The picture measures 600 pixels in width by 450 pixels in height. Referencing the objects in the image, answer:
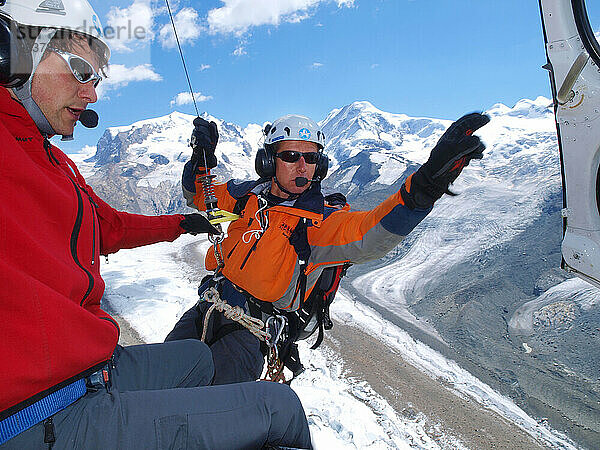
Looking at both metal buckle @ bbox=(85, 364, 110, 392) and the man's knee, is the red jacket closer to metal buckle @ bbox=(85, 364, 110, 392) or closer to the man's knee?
metal buckle @ bbox=(85, 364, 110, 392)

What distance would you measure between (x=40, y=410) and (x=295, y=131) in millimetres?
2916

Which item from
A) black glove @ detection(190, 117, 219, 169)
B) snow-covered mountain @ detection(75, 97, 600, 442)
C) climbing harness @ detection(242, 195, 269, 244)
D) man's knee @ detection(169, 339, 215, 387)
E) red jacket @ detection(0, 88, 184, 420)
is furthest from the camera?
snow-covered mountain @ detection(75, 97, 600, 442)

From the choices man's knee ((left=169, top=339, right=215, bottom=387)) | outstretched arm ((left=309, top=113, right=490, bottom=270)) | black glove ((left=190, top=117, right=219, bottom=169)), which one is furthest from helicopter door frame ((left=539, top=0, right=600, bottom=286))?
black glove ((left=190, top=117, right=219, bottom=169))

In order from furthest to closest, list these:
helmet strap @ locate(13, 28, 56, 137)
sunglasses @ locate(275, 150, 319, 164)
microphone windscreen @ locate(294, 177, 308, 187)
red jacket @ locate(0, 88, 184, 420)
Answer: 1. sunglasses @ locate(275, 150, 319, 164)
2. microphone windscreen @ locate(294, 177, 308, 187)
3. helmet strap @ locate(13, 28, 56, 137)
4. red jacket @ locate(0, 88, 184, 420)

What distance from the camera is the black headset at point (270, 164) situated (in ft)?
11.8

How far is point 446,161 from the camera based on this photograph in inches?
80.3

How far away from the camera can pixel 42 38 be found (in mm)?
1890

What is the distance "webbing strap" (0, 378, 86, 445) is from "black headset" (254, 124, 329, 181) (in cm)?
244

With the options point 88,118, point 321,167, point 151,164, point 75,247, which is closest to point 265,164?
point 321,167

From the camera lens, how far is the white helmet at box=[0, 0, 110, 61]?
190 cm

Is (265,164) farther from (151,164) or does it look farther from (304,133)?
(151,164)

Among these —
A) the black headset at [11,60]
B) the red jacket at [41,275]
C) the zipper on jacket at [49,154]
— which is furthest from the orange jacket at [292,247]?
the black headset at [11,60]

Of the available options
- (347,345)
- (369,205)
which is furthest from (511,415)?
(369,205)

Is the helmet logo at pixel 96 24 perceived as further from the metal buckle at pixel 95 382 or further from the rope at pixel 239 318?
the rope at pixel 239 318
